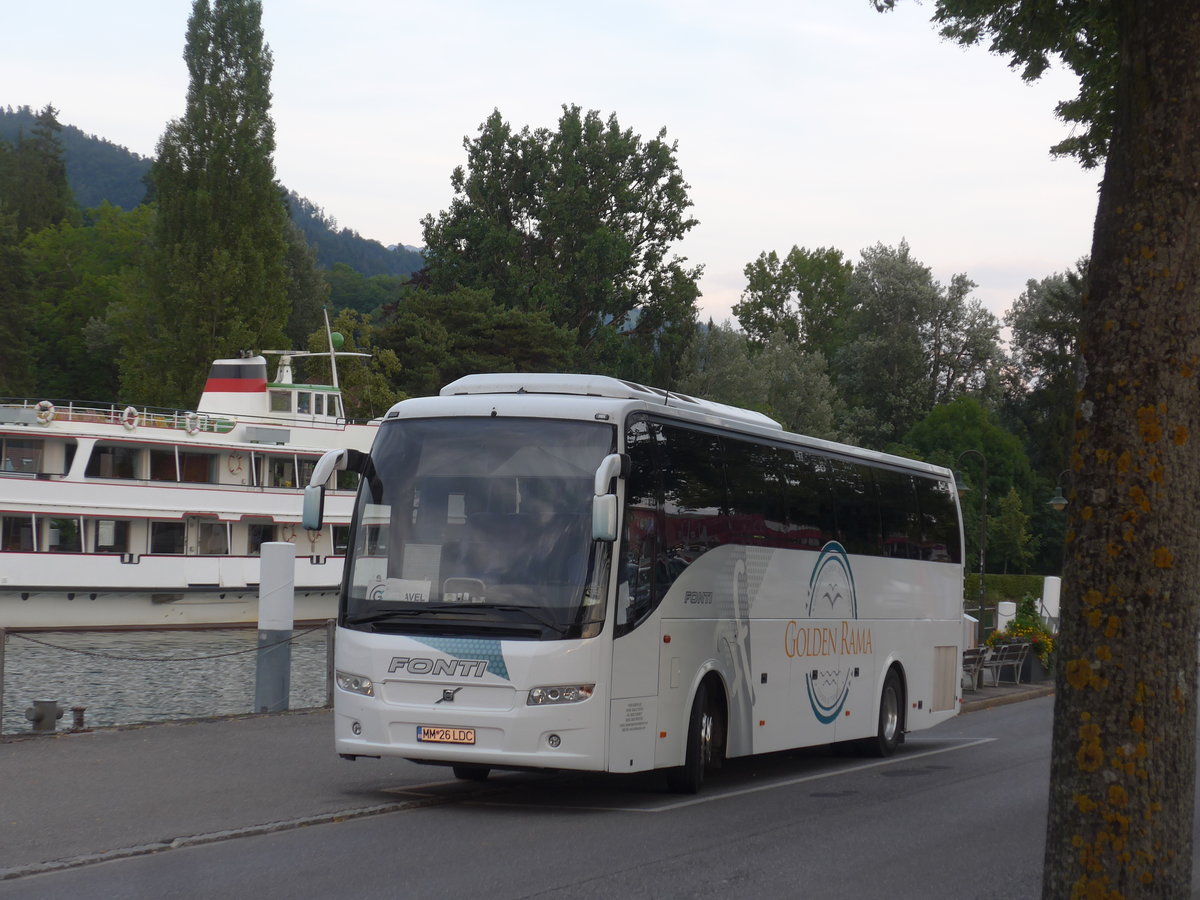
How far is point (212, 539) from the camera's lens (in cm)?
4662

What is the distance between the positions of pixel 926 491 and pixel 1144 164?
14.2 m

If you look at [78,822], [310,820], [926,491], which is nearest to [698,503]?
[310,820]

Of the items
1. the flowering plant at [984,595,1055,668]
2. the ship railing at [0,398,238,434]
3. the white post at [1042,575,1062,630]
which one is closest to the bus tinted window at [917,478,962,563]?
the flowering plant at [984,595,1055,668]

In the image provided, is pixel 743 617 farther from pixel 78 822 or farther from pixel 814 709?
pixel 78 822

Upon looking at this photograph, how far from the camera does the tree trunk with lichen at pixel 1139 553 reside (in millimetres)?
5555

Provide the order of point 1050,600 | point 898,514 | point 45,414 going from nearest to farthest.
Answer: point 898,514
point 1050,600
point 45,414

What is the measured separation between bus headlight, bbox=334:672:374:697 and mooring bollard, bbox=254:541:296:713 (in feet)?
19.0

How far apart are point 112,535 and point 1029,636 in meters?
26.5

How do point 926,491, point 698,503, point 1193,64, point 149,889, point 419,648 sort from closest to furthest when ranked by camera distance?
point 1193,64 → point 149,889 → point 419,648 → point 698,503 → point 926,491

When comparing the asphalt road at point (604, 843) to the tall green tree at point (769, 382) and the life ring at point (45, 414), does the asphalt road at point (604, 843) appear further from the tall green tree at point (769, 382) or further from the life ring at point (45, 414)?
the tall green tree at point (769, 382)

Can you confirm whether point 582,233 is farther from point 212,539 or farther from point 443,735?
point 443,735

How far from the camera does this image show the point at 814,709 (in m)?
15.9

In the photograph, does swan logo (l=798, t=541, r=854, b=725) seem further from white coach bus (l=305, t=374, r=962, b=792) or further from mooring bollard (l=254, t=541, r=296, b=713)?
mooring bollard (l=254, t=541, r=296, b=713)

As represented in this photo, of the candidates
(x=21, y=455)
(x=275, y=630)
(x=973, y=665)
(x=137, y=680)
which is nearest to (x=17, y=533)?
(x=21, y=455)
